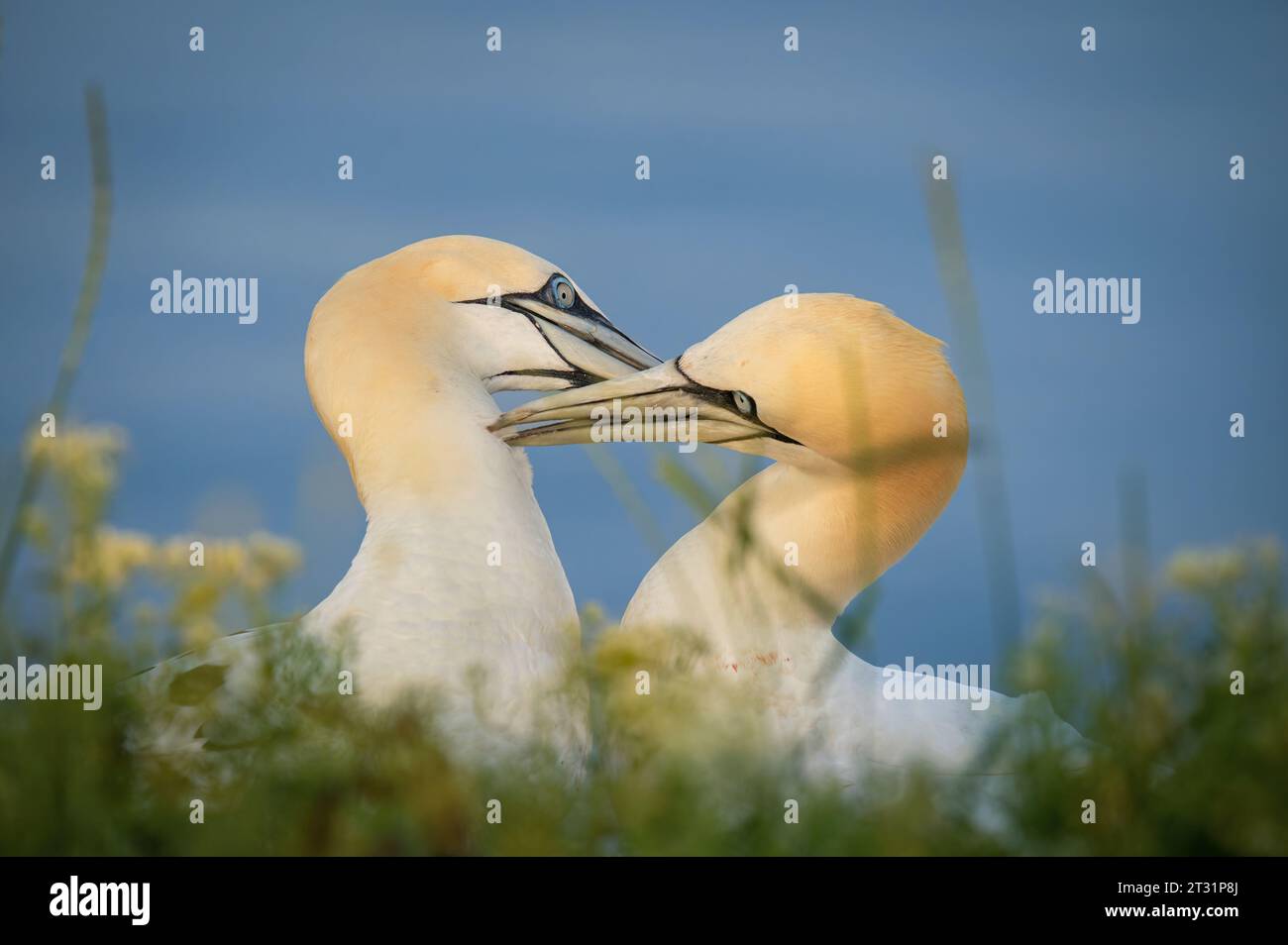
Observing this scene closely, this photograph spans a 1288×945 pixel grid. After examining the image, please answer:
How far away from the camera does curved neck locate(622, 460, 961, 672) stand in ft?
16.8

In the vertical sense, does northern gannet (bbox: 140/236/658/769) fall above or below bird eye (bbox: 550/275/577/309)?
below

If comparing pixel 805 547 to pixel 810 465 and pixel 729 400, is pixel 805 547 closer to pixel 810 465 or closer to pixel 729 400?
pixel 810 465

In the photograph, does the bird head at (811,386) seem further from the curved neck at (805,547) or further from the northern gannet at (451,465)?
the northern gannet at (451,465)

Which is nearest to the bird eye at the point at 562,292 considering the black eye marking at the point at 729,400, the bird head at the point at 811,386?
the bird head at the point at 811,386

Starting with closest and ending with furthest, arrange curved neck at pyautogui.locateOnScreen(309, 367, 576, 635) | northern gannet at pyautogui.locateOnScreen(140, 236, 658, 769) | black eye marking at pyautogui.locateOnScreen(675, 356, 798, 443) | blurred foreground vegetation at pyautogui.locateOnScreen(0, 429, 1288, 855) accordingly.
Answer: blurred foreground vegetation at pyautogui.locateOnScreen(0, 429, 1288, 855) < northern gannet at pyautogui.locateOnScreen(140, 236, 658, 769) < curved neck at pyautogui.locateOnScreen(309, 367, 576, 635) < black eye marking at pyautogui.locateOnScreen(675, 356, 798, 443)

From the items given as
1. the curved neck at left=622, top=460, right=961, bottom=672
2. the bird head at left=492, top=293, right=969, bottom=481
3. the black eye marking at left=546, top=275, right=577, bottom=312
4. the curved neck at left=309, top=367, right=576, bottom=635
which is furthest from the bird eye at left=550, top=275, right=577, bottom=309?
the curved neck at left=622, top=460, right=961, bottom=672

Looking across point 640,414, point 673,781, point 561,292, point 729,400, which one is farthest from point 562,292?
point 673,781

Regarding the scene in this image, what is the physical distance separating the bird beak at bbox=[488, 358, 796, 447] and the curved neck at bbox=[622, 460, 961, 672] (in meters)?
0.24

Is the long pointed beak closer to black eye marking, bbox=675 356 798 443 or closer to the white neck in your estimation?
the white neck

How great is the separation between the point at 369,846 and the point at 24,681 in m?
0.96

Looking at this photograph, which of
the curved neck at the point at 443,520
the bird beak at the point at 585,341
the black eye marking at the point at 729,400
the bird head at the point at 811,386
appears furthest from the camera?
the bird beak at the point at 585,341

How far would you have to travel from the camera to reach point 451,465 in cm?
548

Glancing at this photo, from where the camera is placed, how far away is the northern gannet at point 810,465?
4926mm

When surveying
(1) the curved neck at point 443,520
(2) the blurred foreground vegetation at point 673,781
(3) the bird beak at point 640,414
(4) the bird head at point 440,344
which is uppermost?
(4) the bird head at point 440,344
